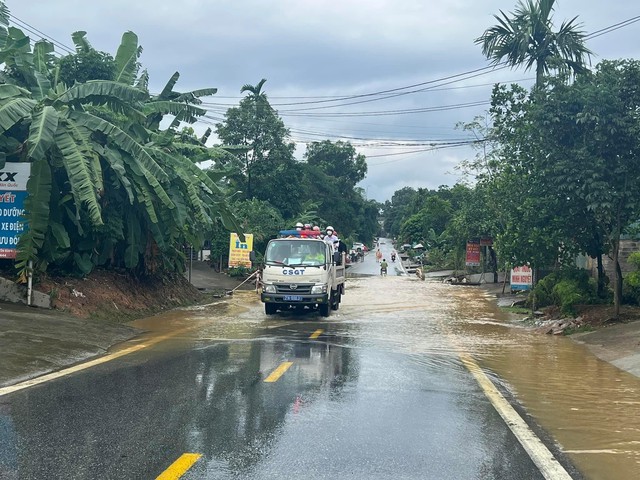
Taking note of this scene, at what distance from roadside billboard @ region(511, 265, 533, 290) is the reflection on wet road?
38.6 ft

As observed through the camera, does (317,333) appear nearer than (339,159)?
Yes

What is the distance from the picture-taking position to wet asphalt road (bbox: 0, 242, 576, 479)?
5.21 meters

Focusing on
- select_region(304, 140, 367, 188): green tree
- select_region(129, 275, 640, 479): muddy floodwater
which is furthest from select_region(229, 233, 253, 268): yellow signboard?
select_region(304, 140, 367, 188): green tree

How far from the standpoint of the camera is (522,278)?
24.8m

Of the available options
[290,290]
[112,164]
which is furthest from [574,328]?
[112,164]

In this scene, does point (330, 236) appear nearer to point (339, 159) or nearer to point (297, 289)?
point (297, 289)

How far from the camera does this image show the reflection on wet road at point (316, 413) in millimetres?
5301

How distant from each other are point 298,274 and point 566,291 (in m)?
7.07

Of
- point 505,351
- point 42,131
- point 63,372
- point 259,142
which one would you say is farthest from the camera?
point 259,142

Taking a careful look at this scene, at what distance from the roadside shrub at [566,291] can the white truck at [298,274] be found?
20.3 feet

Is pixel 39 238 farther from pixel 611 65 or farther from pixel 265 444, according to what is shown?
pixel 611 65

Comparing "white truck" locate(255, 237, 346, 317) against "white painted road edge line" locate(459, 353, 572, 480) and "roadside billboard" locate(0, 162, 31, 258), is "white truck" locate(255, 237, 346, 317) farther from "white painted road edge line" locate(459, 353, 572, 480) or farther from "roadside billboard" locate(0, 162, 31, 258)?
"white painted road edge line" locate(459, 353, 572, 480)

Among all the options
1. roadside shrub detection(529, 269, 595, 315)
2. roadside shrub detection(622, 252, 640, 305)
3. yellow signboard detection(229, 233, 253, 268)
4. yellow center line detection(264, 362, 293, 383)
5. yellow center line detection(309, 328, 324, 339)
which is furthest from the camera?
yellow signboard detection(229, 233, 253, 268)

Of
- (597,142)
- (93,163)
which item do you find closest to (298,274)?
(93,163)
